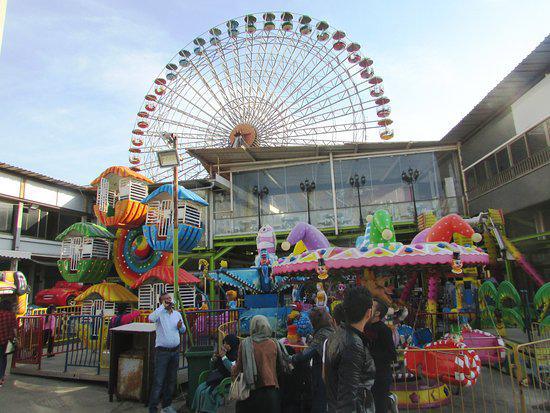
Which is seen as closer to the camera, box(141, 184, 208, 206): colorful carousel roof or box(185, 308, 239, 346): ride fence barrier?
box(185, 308, 239, 346): ride fence barrier

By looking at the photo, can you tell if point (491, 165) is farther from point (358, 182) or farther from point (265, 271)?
point (265, 271)

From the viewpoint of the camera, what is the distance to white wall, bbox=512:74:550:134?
12.5 metres

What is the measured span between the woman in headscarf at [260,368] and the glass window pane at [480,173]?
16320mm

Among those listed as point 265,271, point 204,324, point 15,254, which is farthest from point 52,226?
point 204,324

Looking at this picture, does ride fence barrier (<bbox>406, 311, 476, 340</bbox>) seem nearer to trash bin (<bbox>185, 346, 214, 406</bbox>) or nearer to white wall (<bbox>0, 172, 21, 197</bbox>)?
trash bin (<bbox>185, 346, 214, 406</bbox>)

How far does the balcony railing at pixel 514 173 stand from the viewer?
12.6m

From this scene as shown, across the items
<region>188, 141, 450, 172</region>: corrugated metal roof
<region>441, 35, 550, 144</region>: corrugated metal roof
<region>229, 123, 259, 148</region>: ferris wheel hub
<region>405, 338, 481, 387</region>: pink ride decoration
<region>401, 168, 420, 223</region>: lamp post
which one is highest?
<region>229, 123, 259, 148</region>: ferris wheel hub

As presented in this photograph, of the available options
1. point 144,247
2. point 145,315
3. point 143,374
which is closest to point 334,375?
point 143,374

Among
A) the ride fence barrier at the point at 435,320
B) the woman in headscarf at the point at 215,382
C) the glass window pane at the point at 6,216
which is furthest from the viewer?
the glass window pane at the point at 6,216

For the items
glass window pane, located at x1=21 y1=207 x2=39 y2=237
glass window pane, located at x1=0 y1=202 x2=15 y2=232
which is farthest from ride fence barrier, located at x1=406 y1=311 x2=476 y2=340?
glass window pane, located at x1=21 y1=207 x2=39 y2=237

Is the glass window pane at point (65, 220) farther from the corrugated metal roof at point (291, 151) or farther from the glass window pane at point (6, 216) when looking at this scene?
the corrugated metal roof at point (291, 151)

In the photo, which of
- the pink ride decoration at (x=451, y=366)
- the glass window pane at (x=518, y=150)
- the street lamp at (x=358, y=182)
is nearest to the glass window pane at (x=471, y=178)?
the glass window pane at (x=518, y=150)

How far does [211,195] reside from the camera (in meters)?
21.5

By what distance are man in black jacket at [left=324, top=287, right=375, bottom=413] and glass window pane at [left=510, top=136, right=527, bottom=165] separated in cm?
1370
